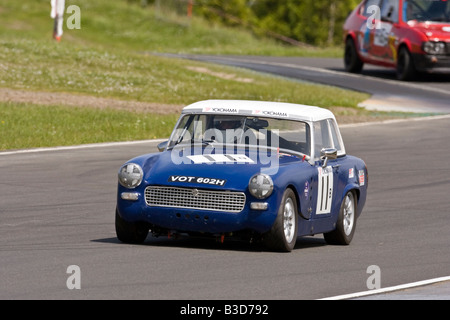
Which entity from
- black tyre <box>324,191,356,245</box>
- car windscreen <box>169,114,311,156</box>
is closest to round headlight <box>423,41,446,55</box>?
black tyre <box>324,191,356,245</box>

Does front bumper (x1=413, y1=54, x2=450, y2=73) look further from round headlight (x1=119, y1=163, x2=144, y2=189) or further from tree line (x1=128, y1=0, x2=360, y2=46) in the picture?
tree line (x1=128, y1=0, x2=360, y2=46)

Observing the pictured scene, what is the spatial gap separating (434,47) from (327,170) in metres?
18.3

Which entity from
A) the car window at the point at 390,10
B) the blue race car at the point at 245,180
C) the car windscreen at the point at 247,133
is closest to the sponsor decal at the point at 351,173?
the blue race car at the point at 245,180

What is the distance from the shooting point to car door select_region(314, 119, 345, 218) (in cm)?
1152

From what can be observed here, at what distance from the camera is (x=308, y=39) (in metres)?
104

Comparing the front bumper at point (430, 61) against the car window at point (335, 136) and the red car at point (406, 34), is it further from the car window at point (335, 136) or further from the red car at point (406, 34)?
the car window at point (335, 136)

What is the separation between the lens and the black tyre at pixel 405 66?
3025 centimetres

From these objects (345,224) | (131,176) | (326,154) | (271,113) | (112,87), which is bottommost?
(112,87)

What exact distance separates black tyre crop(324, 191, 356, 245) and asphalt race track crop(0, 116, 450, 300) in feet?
0.43

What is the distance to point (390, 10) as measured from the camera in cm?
3012

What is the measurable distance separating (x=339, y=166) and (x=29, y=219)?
343 centimetres

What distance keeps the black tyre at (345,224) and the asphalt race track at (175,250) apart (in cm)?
13

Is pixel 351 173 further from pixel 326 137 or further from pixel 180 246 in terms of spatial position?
pixel 180 246

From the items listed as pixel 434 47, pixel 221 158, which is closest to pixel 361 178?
pixel 221 158
